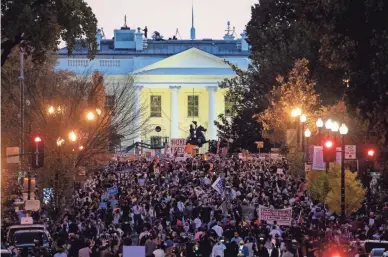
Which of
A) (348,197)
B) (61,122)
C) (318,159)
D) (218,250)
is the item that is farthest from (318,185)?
(218,250)

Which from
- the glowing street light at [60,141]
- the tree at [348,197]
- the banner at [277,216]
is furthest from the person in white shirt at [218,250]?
the glowing street light at [60,141]

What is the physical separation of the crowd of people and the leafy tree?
1.25 feet

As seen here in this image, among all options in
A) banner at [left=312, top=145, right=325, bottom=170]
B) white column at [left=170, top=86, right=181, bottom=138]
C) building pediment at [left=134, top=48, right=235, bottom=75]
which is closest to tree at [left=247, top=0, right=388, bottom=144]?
banner at [left=312, top=145, right=325, bottom=170]

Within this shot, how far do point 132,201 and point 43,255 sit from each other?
44.8 ft

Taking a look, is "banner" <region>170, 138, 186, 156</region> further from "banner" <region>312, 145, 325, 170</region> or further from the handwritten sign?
"banner" <region>312, 145, 325, 170</region>

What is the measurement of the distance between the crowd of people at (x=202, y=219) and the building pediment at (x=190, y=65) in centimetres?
5374

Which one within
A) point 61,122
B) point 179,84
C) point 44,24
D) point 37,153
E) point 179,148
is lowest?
point 37,153

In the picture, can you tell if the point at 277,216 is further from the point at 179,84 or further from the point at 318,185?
the point at 179,84

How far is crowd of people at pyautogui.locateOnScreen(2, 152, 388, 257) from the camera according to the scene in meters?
24.3

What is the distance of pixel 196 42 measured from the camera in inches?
4968

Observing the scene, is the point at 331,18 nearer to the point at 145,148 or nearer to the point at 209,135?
the point at 145,148

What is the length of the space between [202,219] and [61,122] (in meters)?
13.3

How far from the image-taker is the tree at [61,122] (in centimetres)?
3572

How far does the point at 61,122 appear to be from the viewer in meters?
44.4
